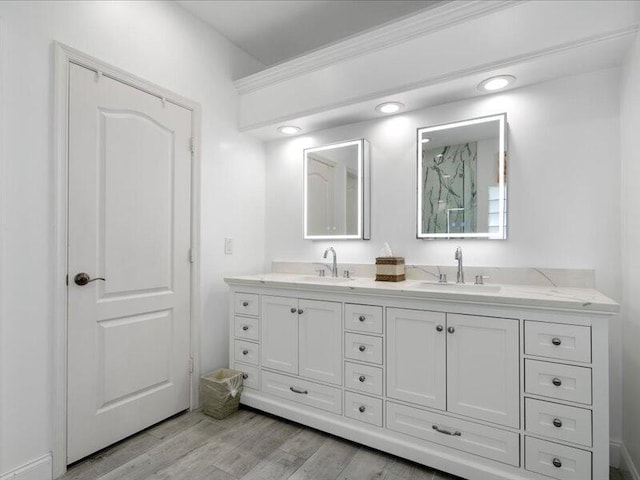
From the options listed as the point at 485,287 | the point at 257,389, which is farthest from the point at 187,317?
the point at 485,287

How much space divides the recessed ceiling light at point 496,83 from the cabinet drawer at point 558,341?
1.32m

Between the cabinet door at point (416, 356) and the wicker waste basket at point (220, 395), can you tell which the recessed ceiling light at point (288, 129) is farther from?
the wicker waste basket at point (220, 395)

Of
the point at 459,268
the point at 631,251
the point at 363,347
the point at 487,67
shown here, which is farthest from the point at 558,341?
the point at 487,67

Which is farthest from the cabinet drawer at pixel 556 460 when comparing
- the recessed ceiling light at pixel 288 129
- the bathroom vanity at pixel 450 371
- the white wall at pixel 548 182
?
the recessed ceiling light at pixel 288 129

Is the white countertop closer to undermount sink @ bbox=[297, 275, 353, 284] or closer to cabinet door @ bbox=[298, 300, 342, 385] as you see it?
cabinet door @ bbox=[298, 300, 342, 385]

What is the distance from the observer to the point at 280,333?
2281 millimetres

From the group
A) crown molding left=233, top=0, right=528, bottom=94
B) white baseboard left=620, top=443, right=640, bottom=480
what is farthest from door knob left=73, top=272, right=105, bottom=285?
white baseboard left=620, top=443, right=640, bottom=480

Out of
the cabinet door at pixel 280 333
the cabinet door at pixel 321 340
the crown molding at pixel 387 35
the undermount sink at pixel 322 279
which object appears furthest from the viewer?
the undermount sink at pixel 322 279

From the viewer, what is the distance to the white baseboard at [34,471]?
157cm

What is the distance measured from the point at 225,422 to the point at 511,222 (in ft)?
7.28

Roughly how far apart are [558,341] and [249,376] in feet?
6.14

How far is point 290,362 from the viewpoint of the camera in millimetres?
2236

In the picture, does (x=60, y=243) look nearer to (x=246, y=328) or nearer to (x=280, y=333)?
(x=246, y=328)

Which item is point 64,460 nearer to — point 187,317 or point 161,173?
point 187,317
